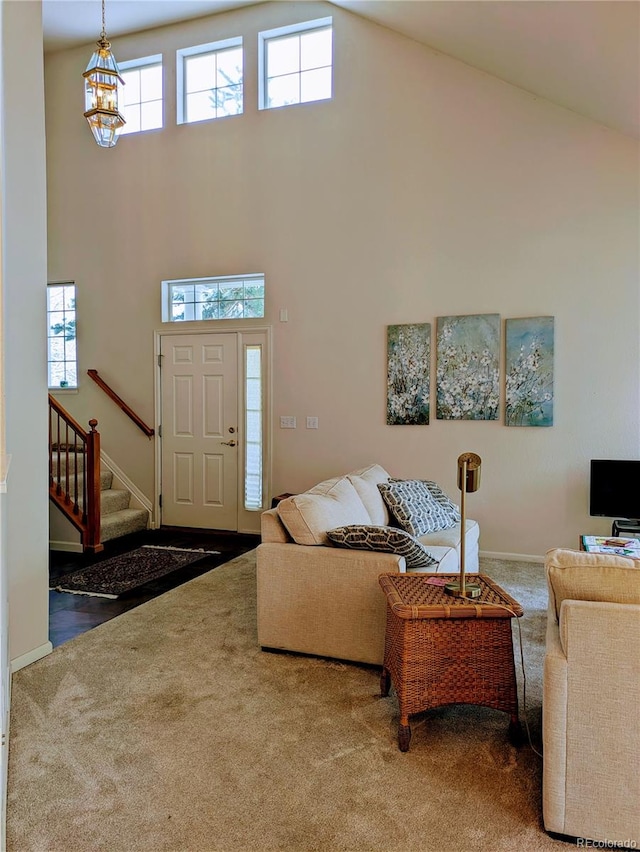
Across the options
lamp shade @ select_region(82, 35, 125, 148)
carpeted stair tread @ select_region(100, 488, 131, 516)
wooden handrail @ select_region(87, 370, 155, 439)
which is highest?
lamp shade @ select_region(82, 35, 125, 148)

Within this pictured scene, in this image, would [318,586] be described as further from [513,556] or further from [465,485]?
[513,556]

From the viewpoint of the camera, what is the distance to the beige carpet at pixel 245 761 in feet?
5.73

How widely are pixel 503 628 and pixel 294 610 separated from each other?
1100mm

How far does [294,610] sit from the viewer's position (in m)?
2.94

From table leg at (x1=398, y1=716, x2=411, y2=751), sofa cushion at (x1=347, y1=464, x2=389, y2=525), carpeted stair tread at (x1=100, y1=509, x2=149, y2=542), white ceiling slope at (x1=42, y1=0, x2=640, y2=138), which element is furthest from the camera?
carpeted stair tread at (x1=100, y1=509, x2=149, y2=542)

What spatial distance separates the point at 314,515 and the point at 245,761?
1.19m

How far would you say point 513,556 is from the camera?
193 inches

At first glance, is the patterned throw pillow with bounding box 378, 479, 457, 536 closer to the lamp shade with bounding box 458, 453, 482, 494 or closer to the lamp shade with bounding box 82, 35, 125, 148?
the lamp shade with bounding box 458, 453, 482, 494

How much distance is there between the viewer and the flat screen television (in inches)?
169

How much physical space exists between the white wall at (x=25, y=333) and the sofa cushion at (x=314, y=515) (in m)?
1.23

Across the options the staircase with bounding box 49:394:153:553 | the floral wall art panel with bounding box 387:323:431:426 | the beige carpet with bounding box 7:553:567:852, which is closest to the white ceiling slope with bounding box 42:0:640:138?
the floral wall art panel with bounding box 387:323:431:426

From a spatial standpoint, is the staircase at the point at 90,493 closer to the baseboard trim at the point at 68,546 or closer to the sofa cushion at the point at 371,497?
the baseboard trim at the point at 68,546

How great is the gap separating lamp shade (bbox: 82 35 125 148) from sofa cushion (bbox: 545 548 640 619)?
116 inches

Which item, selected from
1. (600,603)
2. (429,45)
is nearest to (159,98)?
(429,45)
